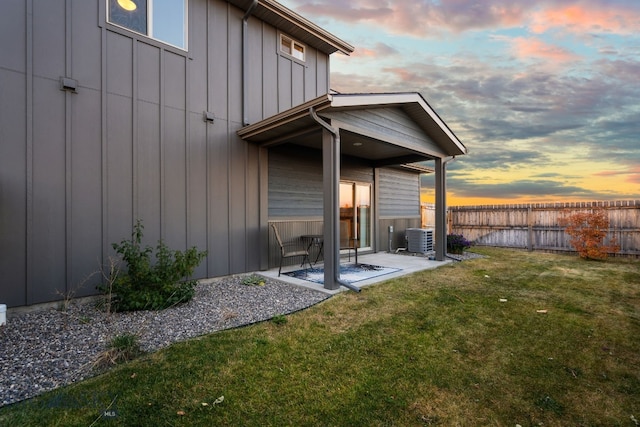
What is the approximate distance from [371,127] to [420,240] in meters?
4.94

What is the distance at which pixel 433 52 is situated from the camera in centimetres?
888

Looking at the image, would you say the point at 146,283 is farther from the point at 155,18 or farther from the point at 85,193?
the point at 155,18

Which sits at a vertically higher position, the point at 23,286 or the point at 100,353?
the point at 23,286

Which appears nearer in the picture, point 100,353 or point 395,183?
point 100,353

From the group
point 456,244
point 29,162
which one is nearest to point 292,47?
point 29,162

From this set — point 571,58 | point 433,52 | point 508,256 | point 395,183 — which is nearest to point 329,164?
point 395,183

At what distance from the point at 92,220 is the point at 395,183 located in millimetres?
8431

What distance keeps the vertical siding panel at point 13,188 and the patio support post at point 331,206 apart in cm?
402

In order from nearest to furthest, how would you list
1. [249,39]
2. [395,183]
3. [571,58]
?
[249,39] < [571,58] < [395,183]

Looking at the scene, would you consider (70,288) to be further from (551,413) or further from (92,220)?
(551,413)

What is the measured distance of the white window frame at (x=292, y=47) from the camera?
6934mm

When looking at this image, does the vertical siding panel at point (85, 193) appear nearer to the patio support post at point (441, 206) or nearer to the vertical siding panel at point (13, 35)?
the vertical siding panel at point (13, 35)

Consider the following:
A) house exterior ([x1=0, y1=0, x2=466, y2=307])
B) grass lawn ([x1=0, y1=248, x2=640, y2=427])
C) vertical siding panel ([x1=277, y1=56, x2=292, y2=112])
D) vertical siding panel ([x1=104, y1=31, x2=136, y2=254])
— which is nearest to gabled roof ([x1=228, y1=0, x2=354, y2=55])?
house exterior ([x1=0, y1=0, x2=466, y2=307])

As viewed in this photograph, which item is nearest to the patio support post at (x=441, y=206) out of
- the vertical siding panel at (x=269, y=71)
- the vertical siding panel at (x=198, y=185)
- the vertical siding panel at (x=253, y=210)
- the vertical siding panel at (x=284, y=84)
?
the vertical siding panel at (x=284, y=84)
